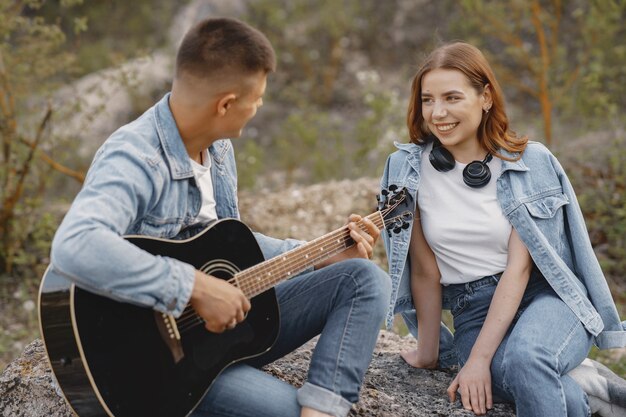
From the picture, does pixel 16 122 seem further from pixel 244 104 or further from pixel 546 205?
pixel 546 205

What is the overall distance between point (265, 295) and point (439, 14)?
8.13 meters

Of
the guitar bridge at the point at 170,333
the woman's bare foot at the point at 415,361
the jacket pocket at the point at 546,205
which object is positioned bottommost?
the woman's bare foot at the point at 415,361

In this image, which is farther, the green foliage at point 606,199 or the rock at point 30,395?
the green foliage at point 606,199

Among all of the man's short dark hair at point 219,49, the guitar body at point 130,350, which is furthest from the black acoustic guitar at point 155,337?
the man's short dark hair at point 219,49

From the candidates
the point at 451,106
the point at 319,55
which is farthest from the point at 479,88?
the point at 319,55

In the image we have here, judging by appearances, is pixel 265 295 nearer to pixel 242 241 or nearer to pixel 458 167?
pixel 242 241

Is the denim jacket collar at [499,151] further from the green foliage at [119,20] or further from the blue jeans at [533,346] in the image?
the green foliage at [119,20]

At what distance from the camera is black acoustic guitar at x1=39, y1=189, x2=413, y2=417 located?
2145 millimetres

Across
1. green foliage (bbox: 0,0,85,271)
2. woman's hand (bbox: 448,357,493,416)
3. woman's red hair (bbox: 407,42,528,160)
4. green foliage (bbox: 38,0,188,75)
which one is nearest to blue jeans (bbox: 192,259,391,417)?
woman's hand (bbox: 448,357,493,416)

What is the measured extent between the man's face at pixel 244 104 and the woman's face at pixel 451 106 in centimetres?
77

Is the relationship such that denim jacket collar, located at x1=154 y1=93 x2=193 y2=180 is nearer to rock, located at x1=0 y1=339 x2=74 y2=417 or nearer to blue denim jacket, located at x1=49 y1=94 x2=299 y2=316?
blue denim jacket, located at x1=49 y1=94 x2=299 y2=316

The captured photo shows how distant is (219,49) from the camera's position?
2.37 m

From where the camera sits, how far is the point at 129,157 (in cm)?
227

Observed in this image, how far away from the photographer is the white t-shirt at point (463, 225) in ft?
9.56
